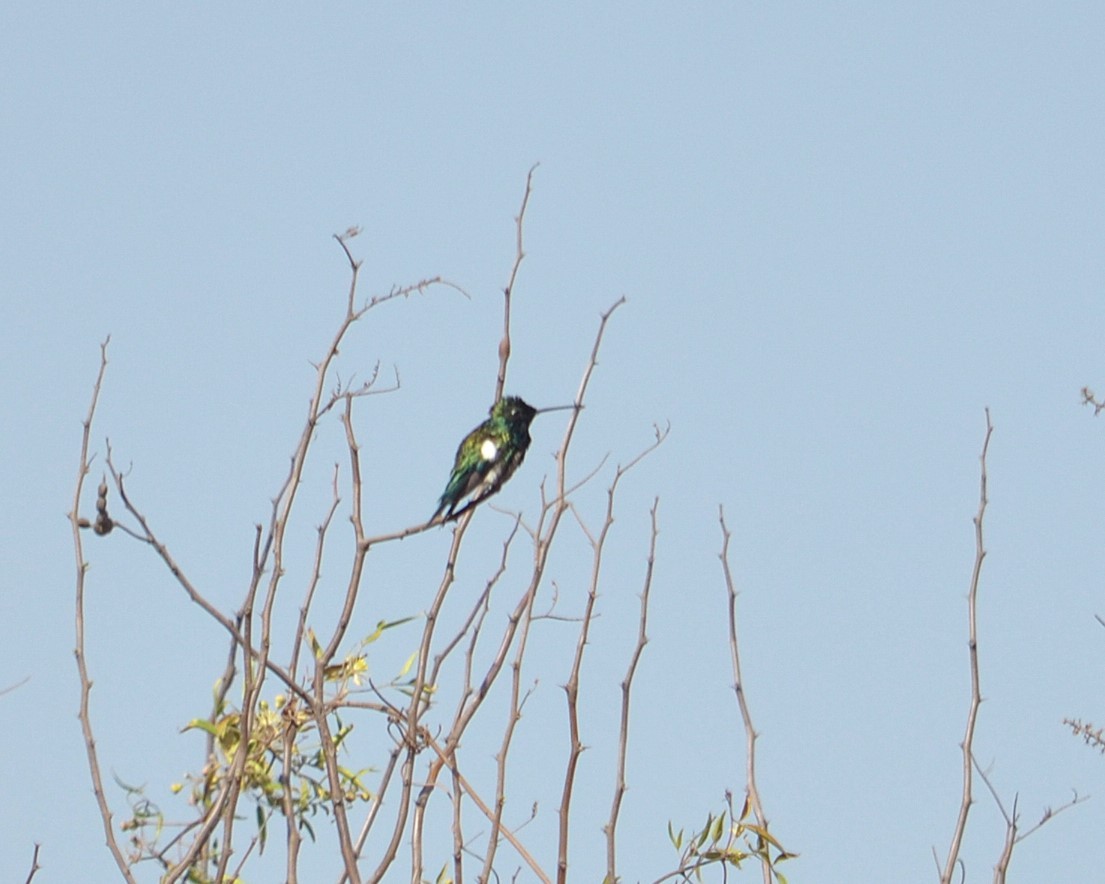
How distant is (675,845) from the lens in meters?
4.58

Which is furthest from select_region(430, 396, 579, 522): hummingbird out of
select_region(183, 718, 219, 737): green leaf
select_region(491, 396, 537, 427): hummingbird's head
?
→ select_region(183, 718, 219, 737): green leaf

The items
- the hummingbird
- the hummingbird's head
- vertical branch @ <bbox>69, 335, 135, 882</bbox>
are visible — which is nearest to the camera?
vertical branch @ <bbox>69, 335, 135, 882</bbox>

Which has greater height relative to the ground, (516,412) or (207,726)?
(516,412)

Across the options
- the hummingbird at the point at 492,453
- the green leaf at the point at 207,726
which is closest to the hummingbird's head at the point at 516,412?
the hummingbird at the point at 492,453

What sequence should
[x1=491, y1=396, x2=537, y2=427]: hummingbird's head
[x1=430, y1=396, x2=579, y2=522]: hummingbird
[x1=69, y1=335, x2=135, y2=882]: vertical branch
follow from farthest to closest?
[x1=491, y1=396, x2=537, y2=427]: hummingbird's head
[x1=430, y1=396, x2=579, y2=522]: hummingbird
[x1=69, y1=335, x2=135, y2=882]: vertical branch

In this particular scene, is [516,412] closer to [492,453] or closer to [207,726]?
[492,453]

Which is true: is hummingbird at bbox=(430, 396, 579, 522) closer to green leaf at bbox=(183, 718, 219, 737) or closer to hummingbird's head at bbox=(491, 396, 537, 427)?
hummingbird's head at bbox=(491, 396, 537, 427)

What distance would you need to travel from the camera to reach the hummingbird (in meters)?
6.77

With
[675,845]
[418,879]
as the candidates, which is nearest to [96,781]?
[418,879]

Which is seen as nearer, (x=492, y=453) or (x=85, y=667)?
(x=85, y=667)

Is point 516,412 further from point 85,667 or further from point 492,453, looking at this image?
point 85,667

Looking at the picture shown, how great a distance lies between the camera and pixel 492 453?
7.07m

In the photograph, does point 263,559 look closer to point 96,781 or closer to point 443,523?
point 96,781

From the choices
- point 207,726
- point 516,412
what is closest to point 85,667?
point 207,726
